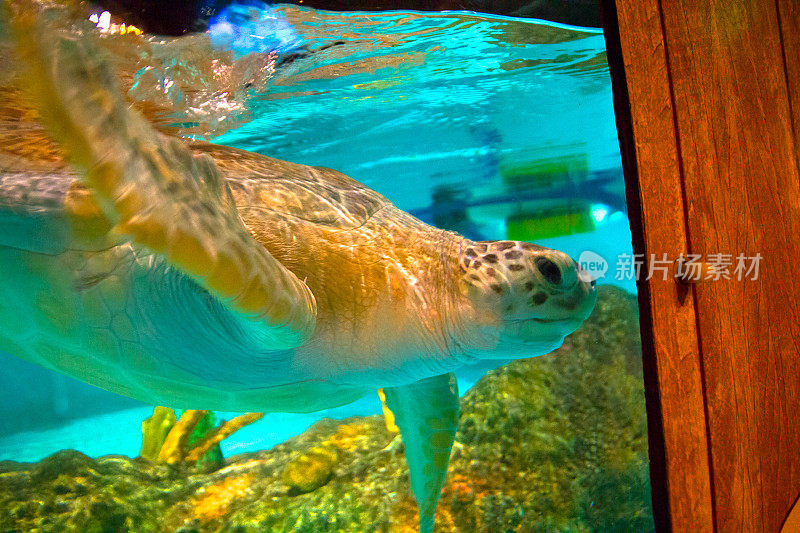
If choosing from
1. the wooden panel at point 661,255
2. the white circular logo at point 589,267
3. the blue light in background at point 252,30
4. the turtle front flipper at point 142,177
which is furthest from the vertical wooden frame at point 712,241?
the blue light in background at point 252,30

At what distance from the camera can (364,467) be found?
3.05 m

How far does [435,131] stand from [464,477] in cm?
539

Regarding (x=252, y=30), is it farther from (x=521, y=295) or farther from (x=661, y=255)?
(x=661, y=255)

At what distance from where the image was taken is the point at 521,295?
1531 millimetres

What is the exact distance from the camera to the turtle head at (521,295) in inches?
60.2

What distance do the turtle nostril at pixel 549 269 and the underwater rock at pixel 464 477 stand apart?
86cm

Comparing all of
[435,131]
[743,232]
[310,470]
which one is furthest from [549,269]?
[435,131]

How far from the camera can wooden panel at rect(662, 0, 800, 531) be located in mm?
1549

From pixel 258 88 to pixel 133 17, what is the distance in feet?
6.37

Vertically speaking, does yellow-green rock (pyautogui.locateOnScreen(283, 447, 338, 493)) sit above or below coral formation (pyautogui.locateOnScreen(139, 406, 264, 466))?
below

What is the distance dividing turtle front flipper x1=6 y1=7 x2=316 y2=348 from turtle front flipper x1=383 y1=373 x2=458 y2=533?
114 centimetres

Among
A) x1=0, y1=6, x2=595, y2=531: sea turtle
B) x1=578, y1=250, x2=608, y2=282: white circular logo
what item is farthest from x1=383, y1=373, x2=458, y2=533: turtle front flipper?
x1=578, y1=250, x2=608, y2=282: white circular logo

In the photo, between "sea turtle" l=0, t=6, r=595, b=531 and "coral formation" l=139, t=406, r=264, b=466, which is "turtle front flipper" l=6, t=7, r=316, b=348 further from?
"coral formation" l=139, t=406, r=264, b=466

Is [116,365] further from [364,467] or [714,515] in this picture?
[714,515]
